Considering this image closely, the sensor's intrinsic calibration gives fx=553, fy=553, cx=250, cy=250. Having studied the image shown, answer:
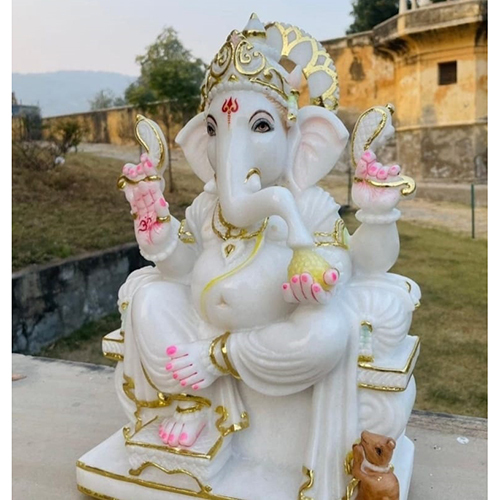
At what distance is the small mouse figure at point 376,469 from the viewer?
106 centimetres

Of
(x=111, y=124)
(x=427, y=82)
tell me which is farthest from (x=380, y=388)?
(x=427, y=82)

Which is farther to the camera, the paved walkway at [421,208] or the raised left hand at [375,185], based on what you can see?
the paved walkway at [421,208]

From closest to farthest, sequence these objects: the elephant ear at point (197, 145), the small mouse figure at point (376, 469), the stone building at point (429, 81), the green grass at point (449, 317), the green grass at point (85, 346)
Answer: the small mouse figure at point (376, 469) → the elephant ear at point (197, 145) → the green grass at point (449, 317) → the green grass at point (85, 346) → the stone building at point (429, 81)

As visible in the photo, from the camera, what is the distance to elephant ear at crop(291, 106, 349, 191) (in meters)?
1.32

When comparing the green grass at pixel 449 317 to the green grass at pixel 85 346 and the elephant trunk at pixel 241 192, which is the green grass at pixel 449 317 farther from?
the green grass at pixel 85 346

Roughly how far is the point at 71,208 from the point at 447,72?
535 cm

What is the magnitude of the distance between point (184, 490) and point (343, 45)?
7.68 meters

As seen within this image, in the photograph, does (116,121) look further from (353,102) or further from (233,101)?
(233,101)

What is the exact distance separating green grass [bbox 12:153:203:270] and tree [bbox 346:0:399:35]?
22.2ft

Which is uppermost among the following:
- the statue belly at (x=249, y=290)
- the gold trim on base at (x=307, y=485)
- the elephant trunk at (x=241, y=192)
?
the elephant trunk at (x=241, y=192)

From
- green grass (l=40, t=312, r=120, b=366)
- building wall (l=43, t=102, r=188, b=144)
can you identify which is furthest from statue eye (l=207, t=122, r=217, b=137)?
building wall (l=43, t=102, r=188, b=144)

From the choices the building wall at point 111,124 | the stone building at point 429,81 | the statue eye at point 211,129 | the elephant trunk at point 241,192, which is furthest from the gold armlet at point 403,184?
the stone building at point 429,81

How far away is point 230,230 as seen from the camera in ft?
4.23

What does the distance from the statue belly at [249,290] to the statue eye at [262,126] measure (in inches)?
9.9
